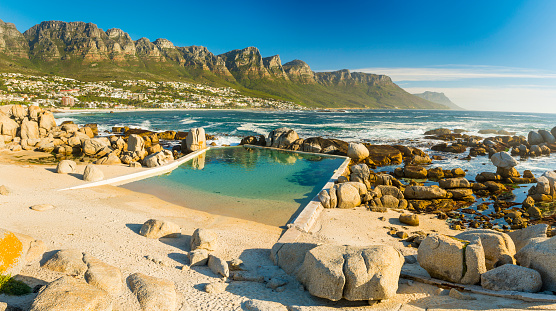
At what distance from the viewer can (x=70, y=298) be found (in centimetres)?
549

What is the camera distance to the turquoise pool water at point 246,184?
49.7 feet

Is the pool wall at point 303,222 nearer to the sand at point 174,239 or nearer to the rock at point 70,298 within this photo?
the sand at point 174,239

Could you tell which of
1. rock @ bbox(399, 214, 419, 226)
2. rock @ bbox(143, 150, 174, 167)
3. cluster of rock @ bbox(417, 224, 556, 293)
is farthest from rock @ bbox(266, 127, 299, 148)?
cluster of rock @ bbox(417, 224, 556, 293)

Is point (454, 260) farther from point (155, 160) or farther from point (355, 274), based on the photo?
point (155, 160)

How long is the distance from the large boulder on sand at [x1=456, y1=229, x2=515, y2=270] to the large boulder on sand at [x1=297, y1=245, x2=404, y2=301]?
10.7 feet

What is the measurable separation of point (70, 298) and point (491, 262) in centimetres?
1046

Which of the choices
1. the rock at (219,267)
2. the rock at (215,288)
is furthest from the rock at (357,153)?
the rock at (215,288)

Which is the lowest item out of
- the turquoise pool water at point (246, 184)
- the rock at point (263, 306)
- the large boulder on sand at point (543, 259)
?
the turquoise pool water at point (246, 184)

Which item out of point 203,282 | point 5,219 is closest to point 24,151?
point 5,219

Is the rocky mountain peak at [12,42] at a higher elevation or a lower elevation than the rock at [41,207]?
higher

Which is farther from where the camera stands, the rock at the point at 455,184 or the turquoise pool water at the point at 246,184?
the rock at the point at 455,184

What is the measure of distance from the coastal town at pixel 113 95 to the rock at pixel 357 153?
105 meters

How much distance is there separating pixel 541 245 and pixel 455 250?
2.14 m

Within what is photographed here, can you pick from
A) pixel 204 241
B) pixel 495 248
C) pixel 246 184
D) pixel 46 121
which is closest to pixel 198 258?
pixel 204 241
